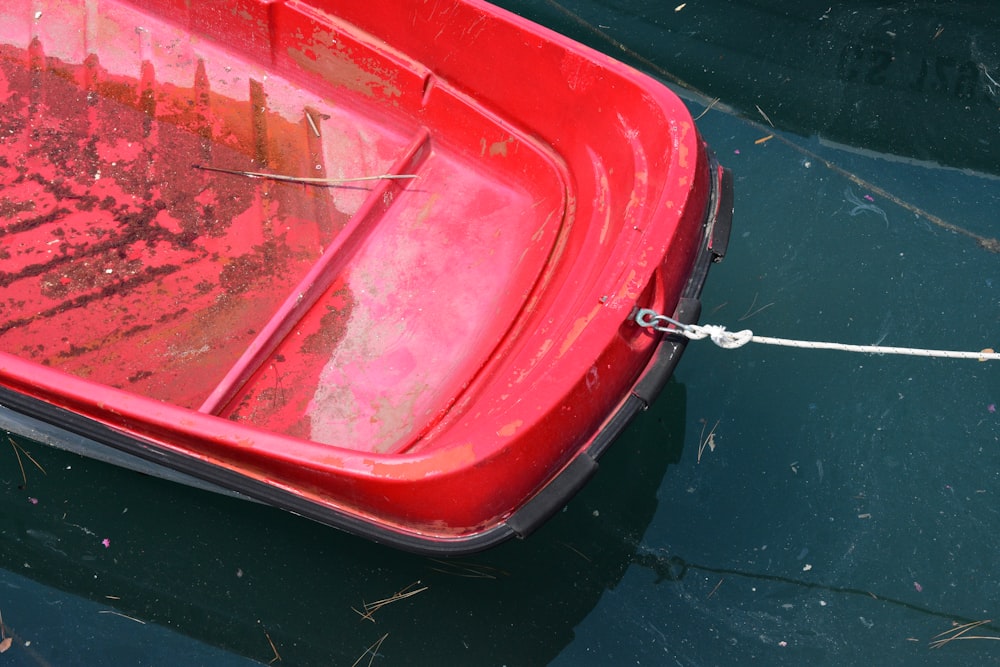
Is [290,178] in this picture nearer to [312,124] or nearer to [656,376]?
[312,124]

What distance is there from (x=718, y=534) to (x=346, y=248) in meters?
1.61

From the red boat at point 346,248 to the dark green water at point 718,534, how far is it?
37 centimetres

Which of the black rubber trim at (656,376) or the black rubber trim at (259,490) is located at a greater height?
the black rubber trim at (656,376)

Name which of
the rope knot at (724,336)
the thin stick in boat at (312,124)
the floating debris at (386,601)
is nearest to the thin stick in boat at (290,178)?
the thin stick in boat at (312,124)

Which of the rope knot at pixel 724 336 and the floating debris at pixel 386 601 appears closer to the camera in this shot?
the rope knot at pixel 724 336

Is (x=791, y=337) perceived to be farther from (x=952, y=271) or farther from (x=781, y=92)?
(x=781, y=92)

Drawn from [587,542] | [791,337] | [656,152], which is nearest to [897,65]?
[791,337]

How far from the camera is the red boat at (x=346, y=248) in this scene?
86.7 inches

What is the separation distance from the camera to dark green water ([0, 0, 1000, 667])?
8.93ft

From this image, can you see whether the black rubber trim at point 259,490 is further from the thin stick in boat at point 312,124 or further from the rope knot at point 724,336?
the thin stick in boat at point 312,124

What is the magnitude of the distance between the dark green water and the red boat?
367 mm

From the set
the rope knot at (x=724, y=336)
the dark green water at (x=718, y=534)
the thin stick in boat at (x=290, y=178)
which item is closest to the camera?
the rope knot at (x=724, y=336)

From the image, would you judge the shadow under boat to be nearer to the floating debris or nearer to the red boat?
the floating debris

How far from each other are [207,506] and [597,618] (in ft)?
4.48
